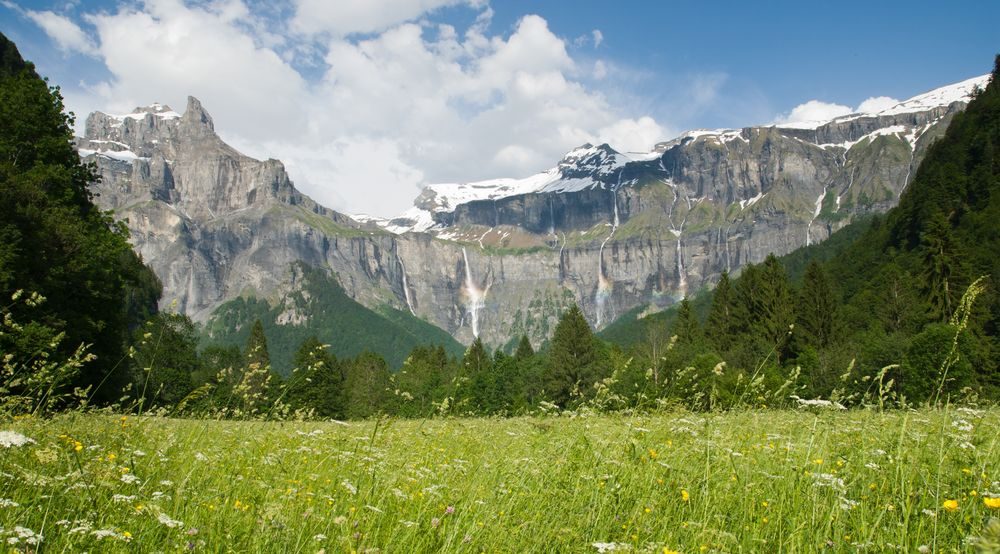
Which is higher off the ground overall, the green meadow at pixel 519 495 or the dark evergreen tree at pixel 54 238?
the dark evergreen tree at pixel 54 238

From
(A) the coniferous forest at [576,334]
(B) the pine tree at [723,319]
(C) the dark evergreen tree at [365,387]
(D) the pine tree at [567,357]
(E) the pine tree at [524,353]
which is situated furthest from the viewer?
(E) the pine tree at [524,353]

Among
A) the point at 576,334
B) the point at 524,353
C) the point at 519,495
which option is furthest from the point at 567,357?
the point at 519,495

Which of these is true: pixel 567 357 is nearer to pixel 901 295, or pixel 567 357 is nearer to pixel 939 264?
pixel 901 295

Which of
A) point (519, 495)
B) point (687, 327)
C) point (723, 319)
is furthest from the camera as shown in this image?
point (687, 327)

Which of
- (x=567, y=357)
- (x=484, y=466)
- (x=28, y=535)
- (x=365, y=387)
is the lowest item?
(x=365, y=387)

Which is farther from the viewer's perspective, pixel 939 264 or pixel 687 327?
pixel 687 327

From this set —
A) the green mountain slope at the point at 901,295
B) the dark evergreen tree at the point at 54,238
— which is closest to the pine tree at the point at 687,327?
the green mountain slope at the point at 901,295

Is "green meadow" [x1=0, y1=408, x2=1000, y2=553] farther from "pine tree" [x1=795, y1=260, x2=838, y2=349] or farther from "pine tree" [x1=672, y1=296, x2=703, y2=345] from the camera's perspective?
"pine tree" [x1=672, y1=296, x2=703, y2=345]

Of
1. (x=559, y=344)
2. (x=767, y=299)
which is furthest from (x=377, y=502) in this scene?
(x=767, y=299)

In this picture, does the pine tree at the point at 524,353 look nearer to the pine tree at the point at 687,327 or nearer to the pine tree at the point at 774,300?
the pine tree at the point at 687,327

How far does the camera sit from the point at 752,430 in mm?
7723

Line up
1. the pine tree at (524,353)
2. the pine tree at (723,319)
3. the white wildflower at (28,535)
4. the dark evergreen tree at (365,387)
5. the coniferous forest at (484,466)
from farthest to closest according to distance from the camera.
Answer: the pine tree at (524,353)
the pine tree at (723,319)
the dark evergreen tree at (365,387)
the coniferous forest at (484,466)
the white wildflower at (28,535)

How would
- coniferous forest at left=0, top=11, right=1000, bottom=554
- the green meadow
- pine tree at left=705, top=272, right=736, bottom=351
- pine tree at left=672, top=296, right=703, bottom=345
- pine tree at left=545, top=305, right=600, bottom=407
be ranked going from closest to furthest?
the green meadow, coniferous forest at left=0, top=11, right=1000, bottom=554, pine tree at left=545, top=305, right=600, bottom=407, pine tree at left=705, top=272, right=736, bottom=351, pine tree at left=672, top=296, right=703, bottom=345

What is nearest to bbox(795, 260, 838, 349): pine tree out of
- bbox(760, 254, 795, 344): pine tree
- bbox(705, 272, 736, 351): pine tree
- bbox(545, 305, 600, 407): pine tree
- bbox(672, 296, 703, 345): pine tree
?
bbox(760, 254, 795, 344): pine tree
